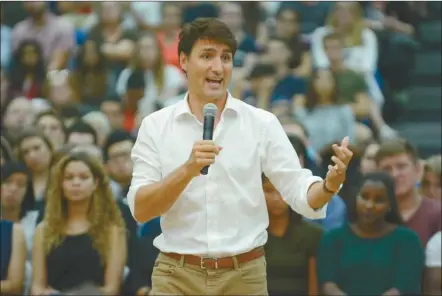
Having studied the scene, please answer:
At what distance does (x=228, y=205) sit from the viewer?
473 cm

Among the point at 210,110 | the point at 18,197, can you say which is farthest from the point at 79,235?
the point at 210,110

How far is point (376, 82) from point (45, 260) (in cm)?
512

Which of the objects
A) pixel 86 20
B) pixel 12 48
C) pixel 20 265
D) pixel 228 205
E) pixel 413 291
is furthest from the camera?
pixel 86 20

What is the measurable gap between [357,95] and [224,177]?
627 centimetres

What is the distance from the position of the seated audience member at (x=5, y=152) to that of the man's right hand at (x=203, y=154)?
4.38 m

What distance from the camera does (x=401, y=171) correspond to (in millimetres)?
7883

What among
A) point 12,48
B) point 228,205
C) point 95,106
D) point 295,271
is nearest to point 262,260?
point 228,205

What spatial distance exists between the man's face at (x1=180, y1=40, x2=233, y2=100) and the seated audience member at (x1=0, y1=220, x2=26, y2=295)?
3263 millimetres

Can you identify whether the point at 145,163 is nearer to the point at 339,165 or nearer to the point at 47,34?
the point at 339,165

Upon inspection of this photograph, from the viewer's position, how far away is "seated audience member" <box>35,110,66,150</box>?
9547 millimetres

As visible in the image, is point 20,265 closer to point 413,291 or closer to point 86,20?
point 413,291

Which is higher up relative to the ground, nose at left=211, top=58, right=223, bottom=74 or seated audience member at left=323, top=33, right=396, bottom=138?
nose at left=211, top=58, right=223, bottom=74

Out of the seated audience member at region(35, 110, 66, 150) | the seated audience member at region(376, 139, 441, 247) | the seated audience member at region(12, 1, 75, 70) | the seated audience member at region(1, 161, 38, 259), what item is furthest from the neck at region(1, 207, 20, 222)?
the seated audience member at region(12, 1, 75, 70)

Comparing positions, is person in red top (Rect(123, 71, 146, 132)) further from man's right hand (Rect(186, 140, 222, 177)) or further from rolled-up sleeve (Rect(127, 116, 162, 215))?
man's right hand (Rect(186, 140, 222, 177))
